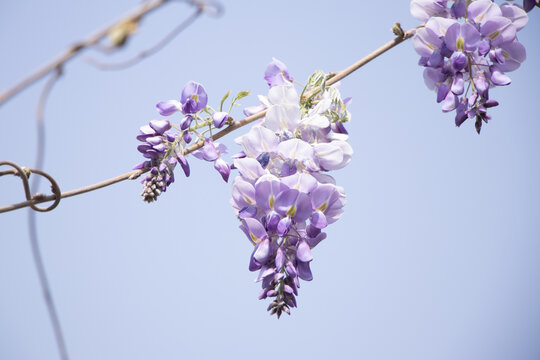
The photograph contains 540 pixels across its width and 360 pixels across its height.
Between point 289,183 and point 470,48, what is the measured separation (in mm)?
545

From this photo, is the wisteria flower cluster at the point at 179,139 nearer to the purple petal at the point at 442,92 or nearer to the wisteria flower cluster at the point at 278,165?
the wisteria flower cluster at the point at 278,165

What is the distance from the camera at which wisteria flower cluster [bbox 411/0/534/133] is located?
3.66 feet

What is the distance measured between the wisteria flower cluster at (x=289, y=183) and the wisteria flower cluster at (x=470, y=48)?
0.28m

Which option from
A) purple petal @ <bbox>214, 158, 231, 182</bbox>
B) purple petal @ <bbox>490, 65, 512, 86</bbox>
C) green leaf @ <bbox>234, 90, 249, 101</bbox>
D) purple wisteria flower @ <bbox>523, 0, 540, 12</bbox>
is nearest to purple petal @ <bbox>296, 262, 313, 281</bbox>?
purple petal @ <bbox>214, 158, 231, 182</bbox>

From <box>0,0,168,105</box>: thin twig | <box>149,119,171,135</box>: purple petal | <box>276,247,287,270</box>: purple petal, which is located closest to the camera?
<box>0,0,168,105</box>: thin twig

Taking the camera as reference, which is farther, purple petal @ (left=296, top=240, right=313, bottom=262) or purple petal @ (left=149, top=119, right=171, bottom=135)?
purple petal @ (left=149, top=119, right=171, bottom=135)

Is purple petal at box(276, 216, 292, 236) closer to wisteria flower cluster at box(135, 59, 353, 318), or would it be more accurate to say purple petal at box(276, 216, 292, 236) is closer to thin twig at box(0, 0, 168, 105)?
wisteria flower cluster at box(135, 59, 353, 318)

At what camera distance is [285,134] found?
1050 millimetres

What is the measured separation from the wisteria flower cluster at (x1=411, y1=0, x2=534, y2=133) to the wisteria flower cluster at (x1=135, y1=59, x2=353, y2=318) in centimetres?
26

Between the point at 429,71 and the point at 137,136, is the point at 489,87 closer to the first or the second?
the point at 429,71

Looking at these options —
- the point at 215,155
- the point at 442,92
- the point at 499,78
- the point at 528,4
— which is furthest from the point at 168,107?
the point at 528,4

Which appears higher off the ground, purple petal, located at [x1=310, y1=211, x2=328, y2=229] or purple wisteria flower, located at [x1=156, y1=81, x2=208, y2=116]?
purple wisteria flower, located at [x1=156, y1=81, x2=208, y2=116]

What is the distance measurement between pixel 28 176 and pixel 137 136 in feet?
0.84

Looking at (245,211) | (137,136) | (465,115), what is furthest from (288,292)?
(465,115)
